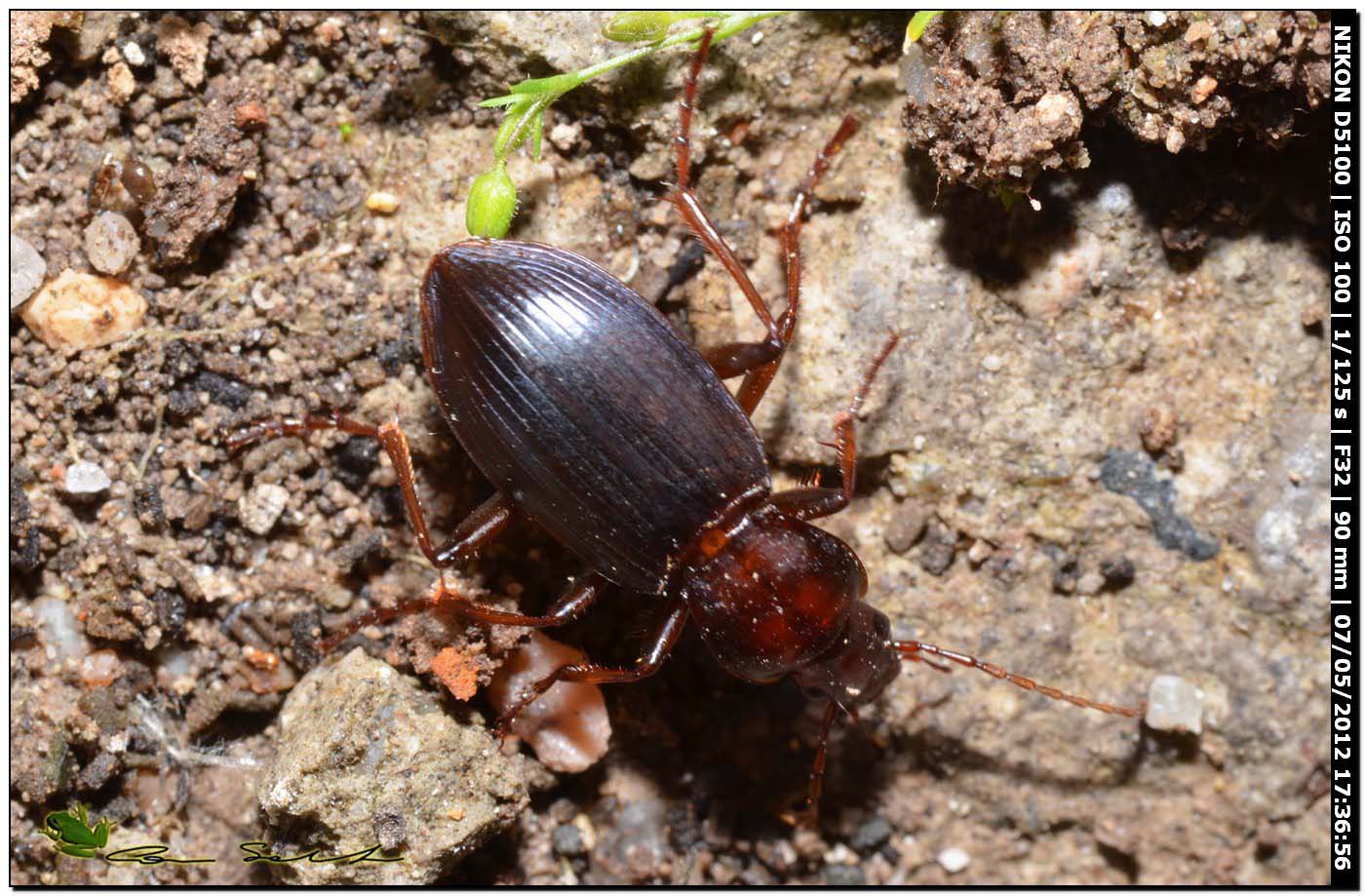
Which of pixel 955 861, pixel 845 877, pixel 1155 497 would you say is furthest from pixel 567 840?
pixel 1155 497

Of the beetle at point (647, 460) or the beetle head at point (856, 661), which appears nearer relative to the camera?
the beetle at point (647, 460)

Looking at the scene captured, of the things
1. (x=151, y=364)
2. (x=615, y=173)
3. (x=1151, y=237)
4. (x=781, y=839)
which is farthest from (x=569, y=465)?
(x=1151, y=237)

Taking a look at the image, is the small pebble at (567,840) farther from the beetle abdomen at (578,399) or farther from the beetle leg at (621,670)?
the beetle abdomen at (578,399)

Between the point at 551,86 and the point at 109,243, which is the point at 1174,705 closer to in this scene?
the point at 551,86

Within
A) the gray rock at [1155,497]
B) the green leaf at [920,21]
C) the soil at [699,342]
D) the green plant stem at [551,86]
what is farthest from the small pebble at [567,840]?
the green leaf at [920,21]

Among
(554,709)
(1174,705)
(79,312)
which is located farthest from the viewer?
(1174,705)

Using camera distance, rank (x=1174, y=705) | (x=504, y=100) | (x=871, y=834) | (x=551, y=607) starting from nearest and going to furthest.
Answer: (x=504, y=100)
(x=551, y=607)
(x=1174, y=705)
(x=871, y=834)

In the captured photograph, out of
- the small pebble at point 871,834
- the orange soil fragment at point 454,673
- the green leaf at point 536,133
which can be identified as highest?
the green leaf at point 536,133
